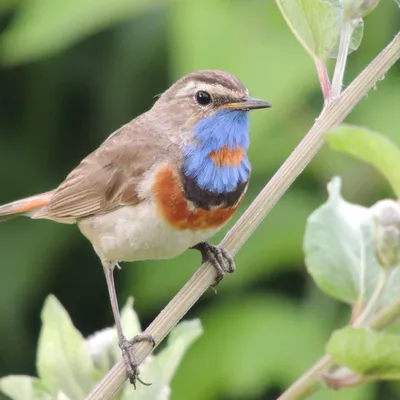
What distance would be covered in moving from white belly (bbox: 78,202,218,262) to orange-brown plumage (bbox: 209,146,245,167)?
15 centimetres

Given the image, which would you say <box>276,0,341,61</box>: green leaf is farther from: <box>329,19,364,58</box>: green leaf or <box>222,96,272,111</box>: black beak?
<box>222,96,272,111</box>: black beak

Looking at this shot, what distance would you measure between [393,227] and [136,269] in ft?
6.46

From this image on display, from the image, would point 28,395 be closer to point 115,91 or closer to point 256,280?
point 256,280

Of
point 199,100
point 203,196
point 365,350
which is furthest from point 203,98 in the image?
point 365,350

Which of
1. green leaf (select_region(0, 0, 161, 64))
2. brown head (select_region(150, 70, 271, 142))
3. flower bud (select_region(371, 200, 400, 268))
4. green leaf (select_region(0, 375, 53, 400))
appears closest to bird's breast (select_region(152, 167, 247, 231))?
brown head (select_region(150, 70, 271, 142))

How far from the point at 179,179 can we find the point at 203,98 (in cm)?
21

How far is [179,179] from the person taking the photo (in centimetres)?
209

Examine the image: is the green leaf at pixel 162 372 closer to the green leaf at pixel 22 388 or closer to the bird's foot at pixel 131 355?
the bird's foot at pixel 131 355

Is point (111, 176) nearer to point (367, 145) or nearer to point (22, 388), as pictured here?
point (22, 388)

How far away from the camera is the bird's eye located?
216cm

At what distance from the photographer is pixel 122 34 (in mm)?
3324

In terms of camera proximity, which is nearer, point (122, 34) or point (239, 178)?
point (239, 178)

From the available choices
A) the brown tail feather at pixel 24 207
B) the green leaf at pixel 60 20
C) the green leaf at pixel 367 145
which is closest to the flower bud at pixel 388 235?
the green leaf at pixel 367 145

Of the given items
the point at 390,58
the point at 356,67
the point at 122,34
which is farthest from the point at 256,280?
the point at 390,58
